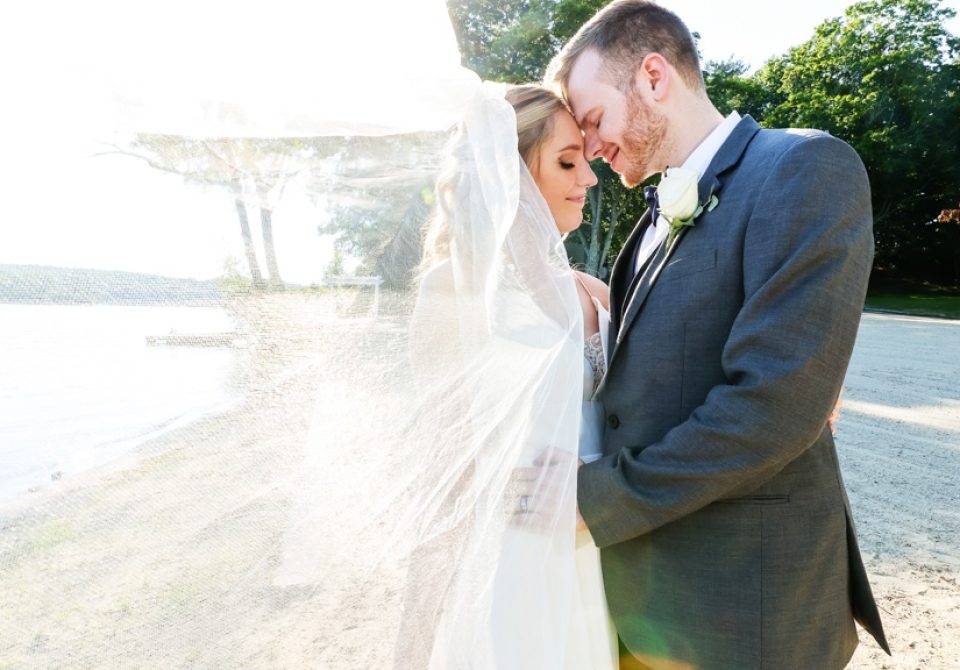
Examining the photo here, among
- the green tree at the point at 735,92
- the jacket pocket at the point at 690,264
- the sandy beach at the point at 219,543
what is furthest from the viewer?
the green tree at the point at 735,92

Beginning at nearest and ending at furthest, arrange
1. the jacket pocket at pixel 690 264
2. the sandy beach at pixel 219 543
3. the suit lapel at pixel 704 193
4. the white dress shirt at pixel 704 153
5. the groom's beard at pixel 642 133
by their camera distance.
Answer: the sandy beach at pixel 219 543
the jacket pocket at pixel 690 264
the suit lapel at pixel 704 193
the white dress shirt at pixel 704 153
the groom's beard at pixel 642 133

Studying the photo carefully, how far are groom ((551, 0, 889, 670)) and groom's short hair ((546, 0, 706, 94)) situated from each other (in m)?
0.27

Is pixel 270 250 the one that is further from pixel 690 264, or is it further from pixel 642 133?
pixel 642 133

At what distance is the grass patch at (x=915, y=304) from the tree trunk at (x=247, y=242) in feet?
76.6

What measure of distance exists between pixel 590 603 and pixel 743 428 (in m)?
0.68

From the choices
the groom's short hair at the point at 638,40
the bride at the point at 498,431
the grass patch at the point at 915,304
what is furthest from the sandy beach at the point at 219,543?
the grass patch at the point at 915,304

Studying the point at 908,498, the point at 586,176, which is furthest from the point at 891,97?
the point at 586,176

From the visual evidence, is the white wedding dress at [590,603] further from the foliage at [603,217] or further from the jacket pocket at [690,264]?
the foliage at [603,217]

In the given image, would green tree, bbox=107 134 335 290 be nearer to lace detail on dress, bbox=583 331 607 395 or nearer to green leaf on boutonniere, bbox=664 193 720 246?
green leaf on boutonniere, bbox=664 193 720 246

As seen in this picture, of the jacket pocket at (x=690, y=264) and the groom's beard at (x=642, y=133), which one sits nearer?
the jacket pocket at (x=690, y=264)

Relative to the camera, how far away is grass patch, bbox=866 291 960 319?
21.6 metres

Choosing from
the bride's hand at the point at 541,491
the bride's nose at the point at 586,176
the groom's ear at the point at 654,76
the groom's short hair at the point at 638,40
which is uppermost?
the groom's short hair at the point at 638,40

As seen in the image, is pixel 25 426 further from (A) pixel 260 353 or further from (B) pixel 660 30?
(B) pixel 660 30

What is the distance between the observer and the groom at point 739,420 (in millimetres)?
1494
